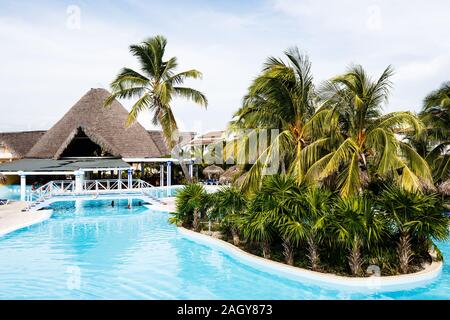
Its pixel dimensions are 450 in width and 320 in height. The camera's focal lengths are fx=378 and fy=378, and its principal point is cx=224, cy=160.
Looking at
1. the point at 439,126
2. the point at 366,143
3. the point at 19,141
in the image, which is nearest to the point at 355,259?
the point at 366,143

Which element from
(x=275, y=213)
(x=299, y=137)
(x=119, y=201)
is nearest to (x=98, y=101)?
(x=119, y=201)

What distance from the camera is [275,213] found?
7430 mm

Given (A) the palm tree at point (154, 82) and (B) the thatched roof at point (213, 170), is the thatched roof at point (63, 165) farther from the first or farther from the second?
(B) the thatched roof at point (213, 170)

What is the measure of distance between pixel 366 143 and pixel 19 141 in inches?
1191

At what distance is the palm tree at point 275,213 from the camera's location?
7.32 meters

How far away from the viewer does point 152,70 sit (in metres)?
16.0

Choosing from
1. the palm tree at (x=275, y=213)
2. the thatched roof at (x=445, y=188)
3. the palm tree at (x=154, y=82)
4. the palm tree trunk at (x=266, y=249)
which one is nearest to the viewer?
the palm tree at (x=275, y=213)

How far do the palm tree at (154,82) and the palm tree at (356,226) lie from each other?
382 inches

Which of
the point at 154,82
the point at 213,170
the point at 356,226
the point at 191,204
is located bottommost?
the point at 191,204

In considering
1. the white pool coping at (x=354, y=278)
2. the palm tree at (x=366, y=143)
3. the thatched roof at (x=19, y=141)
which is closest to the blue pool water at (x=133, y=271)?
the white pool coping at (x=354, y=278)

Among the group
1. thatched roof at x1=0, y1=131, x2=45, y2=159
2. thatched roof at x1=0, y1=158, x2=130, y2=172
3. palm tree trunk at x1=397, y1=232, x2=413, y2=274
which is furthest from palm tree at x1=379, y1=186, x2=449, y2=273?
thatched roof at x1=0, y1=131, x2=45, y2=159

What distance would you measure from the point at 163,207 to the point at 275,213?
9.93m

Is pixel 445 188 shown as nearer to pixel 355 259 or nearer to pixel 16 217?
pixel 355 259

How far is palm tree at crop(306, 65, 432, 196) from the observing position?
308 inches
